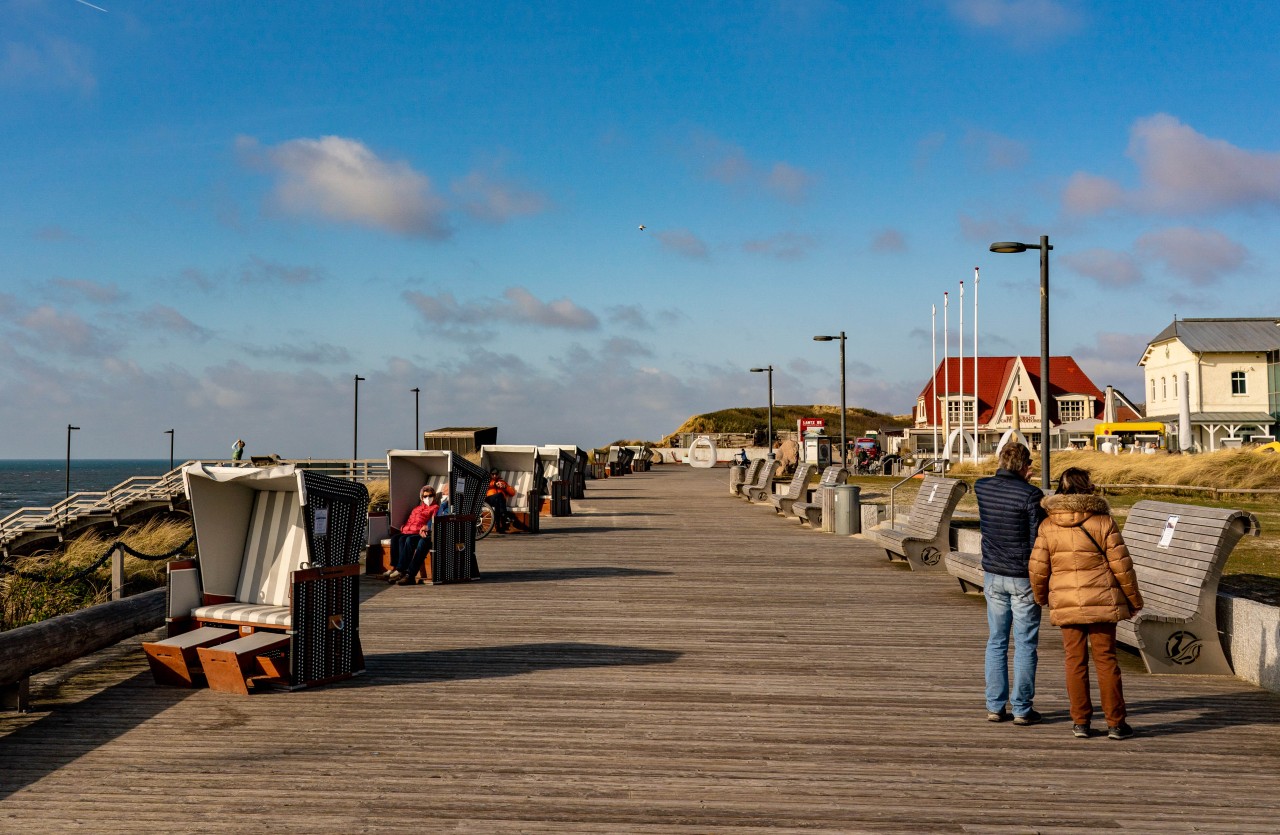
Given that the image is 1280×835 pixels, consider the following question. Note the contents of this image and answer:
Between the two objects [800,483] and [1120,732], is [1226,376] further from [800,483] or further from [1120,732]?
[1120,732]

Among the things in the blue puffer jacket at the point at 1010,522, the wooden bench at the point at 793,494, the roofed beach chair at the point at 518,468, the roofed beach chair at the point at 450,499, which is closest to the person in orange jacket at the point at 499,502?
the roofed beach chair at the point at 518,468

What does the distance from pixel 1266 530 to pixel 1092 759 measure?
14.9m

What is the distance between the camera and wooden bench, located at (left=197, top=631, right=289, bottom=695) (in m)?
7.14

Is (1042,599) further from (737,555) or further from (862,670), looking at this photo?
(737,555)

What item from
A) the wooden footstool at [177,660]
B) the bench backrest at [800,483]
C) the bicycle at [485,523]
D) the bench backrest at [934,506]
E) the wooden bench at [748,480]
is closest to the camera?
the wooden footstool at [177,660]

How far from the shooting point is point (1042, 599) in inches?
241

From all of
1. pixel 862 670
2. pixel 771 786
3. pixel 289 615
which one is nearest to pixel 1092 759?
pixel 771 786

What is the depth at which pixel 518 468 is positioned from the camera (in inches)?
906

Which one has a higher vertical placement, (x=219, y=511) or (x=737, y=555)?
(x=219, y=511)

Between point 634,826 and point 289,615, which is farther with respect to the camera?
point 289,615

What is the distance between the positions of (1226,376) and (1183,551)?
186 ft

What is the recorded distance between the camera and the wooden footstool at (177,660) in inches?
287

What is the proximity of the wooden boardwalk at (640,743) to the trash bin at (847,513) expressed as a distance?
31.9ft

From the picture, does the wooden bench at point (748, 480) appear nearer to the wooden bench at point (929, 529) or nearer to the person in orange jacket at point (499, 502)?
the person in orange jacket at point (499, 502)
